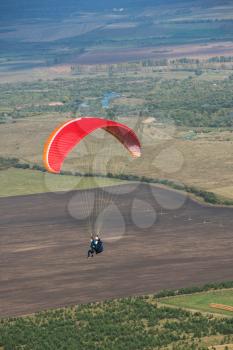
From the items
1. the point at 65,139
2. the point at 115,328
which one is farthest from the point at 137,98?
the point at 65,139

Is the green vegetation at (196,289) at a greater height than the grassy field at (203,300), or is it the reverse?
the green vegetation at (196,289)

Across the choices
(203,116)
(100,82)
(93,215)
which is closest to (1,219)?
(93,215)

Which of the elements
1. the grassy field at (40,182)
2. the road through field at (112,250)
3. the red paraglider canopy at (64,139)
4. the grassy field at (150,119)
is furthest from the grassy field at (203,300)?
the grassy field at (40,182)

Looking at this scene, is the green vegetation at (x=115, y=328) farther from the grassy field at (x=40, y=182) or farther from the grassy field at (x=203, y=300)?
the grassy field at (x=40, y=182)

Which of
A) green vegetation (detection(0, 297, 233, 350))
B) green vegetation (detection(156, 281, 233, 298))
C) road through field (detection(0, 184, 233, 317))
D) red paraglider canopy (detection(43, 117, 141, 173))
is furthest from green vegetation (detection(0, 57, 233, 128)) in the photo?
red paraglider canopy (detection(43, 117, 141, 173))

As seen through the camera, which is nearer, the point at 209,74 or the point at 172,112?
the point at 172,112

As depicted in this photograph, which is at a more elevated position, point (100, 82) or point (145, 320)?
point (100, 82)

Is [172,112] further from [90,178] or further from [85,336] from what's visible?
[85,336]
